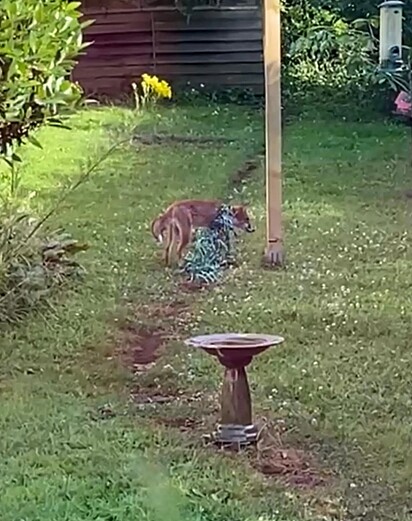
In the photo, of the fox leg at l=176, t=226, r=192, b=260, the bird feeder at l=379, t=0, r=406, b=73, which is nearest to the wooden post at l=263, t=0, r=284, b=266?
the fox leg at l=176, t=226, r=192, b=260

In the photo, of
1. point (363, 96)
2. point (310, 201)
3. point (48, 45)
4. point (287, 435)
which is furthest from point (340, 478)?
point (363, 96)

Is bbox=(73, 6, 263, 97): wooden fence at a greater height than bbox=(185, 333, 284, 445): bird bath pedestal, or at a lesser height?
lesser

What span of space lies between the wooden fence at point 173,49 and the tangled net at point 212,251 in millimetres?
8601

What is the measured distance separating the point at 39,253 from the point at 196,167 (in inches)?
162

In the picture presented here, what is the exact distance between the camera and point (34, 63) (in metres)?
4.68

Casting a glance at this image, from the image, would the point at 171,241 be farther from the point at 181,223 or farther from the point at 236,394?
the point at 236,394

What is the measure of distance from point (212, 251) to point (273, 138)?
0.76 meters

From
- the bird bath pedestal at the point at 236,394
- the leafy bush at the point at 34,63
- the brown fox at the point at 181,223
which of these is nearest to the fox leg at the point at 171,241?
the brown fox at the point at 181,223

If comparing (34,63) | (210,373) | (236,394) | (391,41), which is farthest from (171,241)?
(236,394)

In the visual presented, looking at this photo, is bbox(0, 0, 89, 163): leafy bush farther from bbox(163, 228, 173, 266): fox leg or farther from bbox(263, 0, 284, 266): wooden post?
bbox(263, 0, 284, 266): wooden post

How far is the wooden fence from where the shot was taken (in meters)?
15.4

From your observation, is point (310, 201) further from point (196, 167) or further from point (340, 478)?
point (340, 478)

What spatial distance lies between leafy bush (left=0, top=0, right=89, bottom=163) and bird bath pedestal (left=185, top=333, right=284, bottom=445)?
1.30 m

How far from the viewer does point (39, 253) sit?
6.36m
